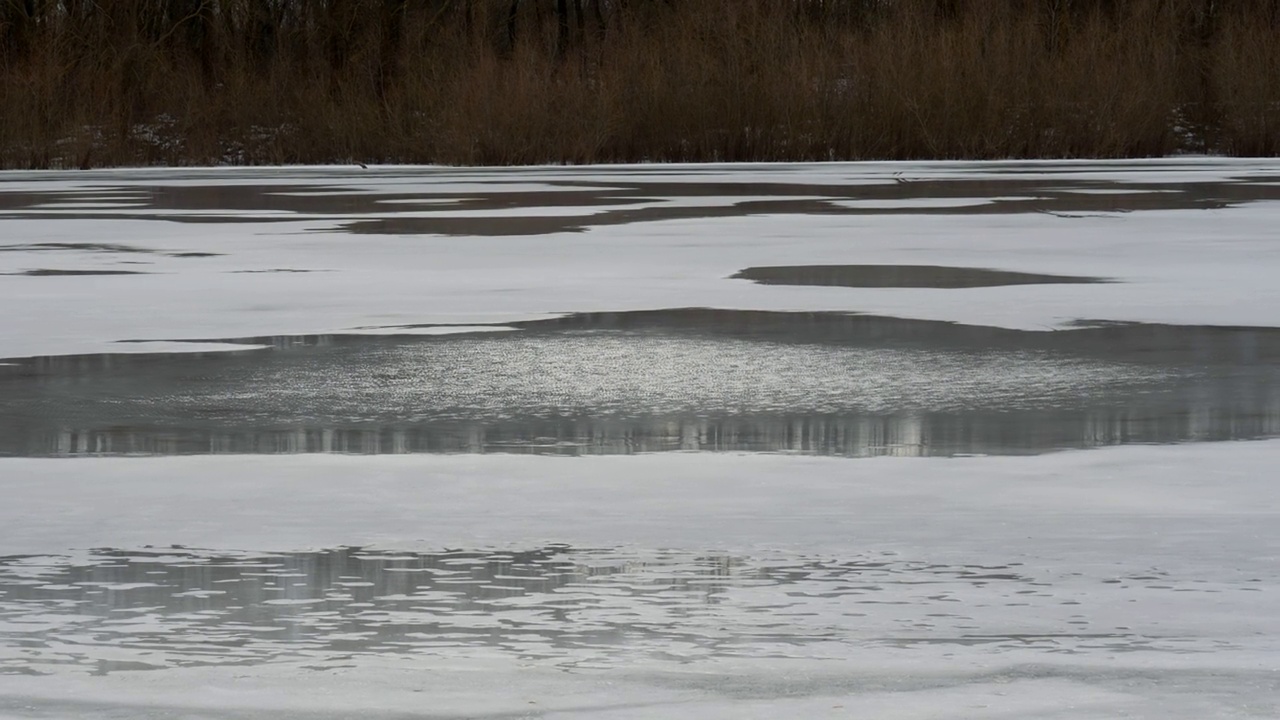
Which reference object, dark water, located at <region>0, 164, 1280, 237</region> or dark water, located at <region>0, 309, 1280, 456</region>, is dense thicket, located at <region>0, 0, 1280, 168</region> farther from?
dark water, located at <region>0, 309, 1280, 456</region>

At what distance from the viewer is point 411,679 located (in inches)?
128

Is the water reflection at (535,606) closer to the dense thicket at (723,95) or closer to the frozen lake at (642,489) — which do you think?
the frozen lake at (642,489)

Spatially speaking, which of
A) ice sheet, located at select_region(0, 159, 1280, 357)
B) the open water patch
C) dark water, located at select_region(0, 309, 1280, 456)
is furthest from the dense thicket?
dark water, located at select_region(0, 309, 1280, 456)

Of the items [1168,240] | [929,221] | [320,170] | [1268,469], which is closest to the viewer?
[1268,469]

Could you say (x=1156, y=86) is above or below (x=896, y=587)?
above

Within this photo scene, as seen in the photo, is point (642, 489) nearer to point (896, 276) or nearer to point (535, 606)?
point (535, 606)

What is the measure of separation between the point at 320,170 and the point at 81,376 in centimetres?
2029

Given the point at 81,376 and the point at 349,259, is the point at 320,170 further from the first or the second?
the point at 81,376

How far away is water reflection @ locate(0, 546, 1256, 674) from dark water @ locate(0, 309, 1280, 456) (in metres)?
1.38

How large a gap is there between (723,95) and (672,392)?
864 inches

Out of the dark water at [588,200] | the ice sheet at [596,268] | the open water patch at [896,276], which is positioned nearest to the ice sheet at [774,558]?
the ice sheet at [596,268]

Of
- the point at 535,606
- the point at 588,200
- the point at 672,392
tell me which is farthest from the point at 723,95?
the point at 535,606

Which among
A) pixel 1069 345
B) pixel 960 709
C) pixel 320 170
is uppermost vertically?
pixel 320 170

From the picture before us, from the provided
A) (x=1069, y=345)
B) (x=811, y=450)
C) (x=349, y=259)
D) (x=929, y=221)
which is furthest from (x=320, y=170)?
(x=811, y=450)
